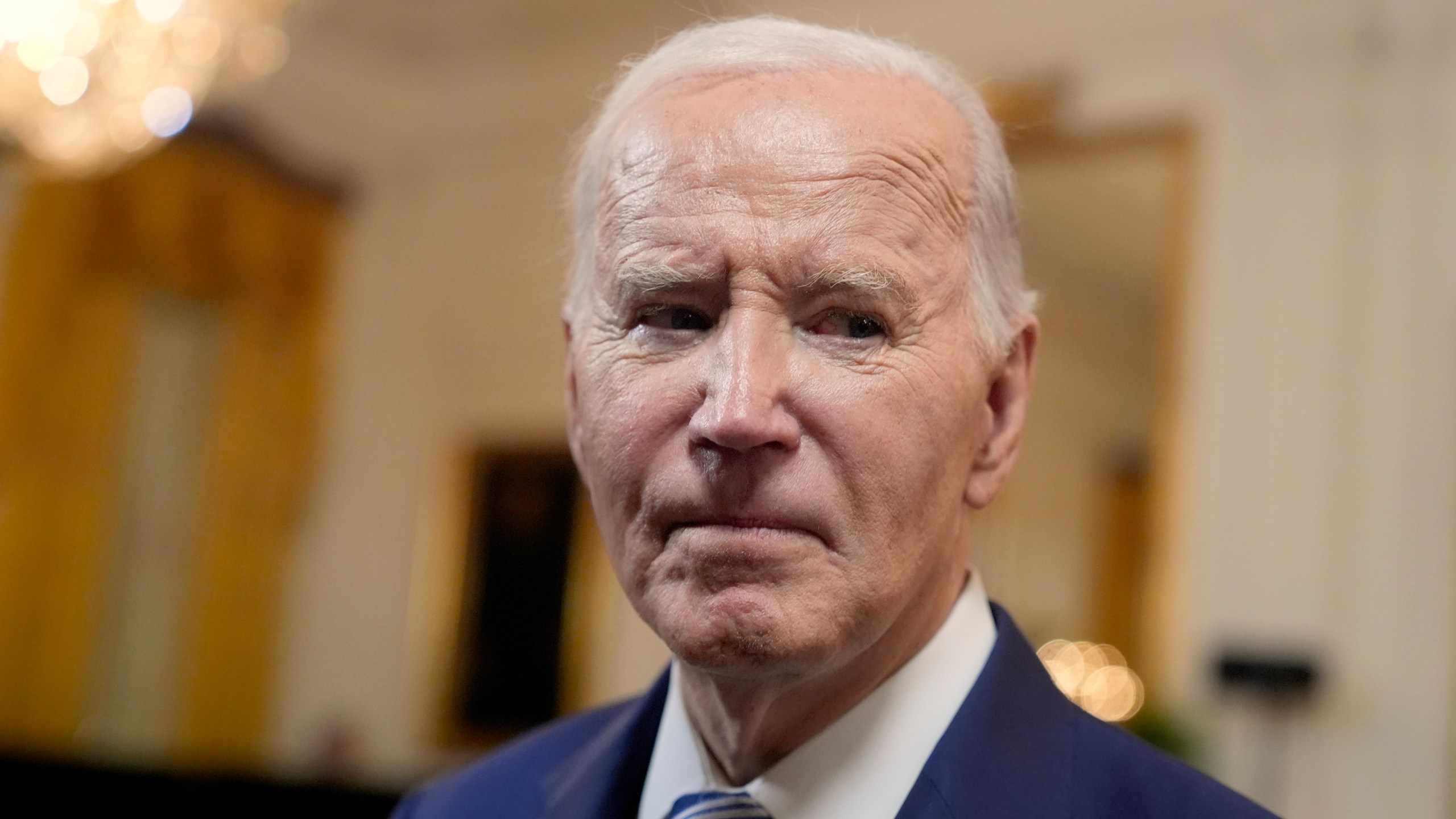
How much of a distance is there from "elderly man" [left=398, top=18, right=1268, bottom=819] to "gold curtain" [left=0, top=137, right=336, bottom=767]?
4320 mm

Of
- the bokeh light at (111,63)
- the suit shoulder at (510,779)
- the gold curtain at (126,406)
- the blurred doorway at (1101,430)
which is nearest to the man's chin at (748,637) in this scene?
Answer: the suit shoulder at (510,779)

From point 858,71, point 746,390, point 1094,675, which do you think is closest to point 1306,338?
point 1094,675

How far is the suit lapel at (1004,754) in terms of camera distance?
120cm

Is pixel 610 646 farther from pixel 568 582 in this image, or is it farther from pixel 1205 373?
pixel 1205 373

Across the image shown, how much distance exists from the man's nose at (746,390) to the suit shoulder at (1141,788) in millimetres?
452

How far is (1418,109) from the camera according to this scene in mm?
4445

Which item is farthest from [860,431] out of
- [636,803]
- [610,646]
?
[610,646]

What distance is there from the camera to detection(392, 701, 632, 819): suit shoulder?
1.59 meters

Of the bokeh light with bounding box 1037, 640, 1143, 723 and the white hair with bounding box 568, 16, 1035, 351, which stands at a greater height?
the white hair with bounding box 568, 16, 1035, 351

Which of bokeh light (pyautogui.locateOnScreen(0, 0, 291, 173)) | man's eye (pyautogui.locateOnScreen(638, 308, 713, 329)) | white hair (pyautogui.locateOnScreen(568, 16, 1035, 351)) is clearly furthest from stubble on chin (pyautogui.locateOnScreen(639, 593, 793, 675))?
bokeh light (pyautogui.locateOnScreen(0, 0, 291, 173))

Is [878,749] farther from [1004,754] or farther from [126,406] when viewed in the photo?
[126,406]

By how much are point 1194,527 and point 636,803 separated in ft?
11.6

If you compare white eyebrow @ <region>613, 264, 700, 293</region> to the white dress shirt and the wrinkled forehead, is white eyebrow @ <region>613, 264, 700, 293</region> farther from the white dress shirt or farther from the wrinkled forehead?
the white dress shirt

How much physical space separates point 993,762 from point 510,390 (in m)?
5.32
